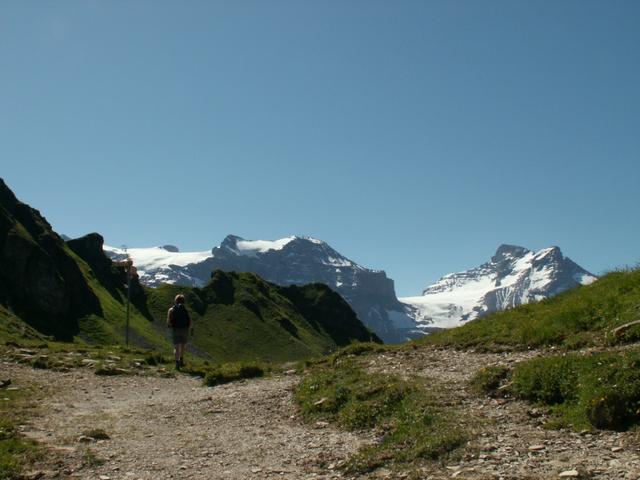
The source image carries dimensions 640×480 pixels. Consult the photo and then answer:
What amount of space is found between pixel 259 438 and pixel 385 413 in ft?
10.6

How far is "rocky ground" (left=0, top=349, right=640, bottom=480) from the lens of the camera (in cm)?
1126

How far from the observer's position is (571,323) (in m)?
21.5

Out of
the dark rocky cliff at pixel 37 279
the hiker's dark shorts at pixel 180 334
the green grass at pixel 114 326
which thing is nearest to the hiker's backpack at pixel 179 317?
the hiker's dark shorts at pixel 180 334

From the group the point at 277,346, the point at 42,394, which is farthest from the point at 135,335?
the point at 42,394

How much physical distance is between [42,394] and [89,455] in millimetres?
8773

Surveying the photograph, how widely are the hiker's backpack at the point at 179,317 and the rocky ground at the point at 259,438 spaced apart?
687 centimetres

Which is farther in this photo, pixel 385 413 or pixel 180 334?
pixel 180 334

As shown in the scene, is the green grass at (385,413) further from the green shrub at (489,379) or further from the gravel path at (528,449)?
the green shrub at (489,379)

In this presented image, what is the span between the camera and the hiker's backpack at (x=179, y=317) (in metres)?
29.6

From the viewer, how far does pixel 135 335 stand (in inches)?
6196

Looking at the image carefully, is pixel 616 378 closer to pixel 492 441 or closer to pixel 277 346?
pixel 492 441

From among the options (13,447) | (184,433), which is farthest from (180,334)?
(13,447)

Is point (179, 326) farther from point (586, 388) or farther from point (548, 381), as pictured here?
point (586, 388)

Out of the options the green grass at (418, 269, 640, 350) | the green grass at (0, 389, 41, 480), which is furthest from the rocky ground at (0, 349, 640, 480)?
the green grass at (418, 269, 640, 350)
